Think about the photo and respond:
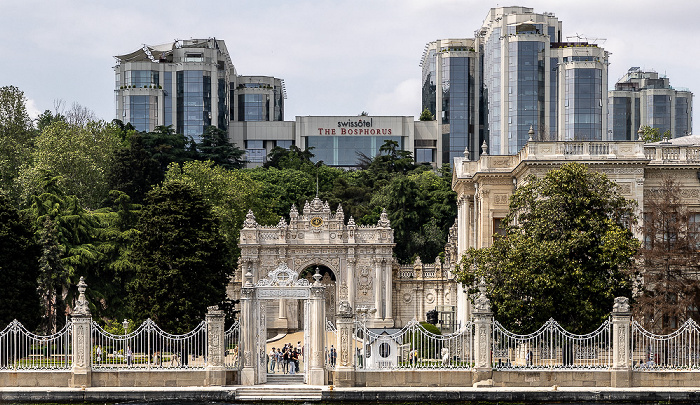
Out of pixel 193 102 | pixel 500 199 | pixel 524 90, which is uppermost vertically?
pixel 524 90

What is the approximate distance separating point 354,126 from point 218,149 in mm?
15342

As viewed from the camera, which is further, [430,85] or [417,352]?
[430,85]

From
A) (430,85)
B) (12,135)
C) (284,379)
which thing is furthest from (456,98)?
(284,379)

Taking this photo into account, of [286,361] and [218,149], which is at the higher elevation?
[218,149]

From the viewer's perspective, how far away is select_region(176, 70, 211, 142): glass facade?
322ft

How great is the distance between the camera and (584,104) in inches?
3711

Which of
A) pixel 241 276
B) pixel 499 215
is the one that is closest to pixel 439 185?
pixel 241 276

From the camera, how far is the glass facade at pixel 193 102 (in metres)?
98.0

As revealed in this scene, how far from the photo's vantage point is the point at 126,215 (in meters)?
51.4

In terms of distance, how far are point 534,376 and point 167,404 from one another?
951cm

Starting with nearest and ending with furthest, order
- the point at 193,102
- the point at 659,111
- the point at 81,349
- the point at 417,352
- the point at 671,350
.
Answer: the point at 81,349
the point at 417,352
the point at 671,350
the point at 193,102
the point at 659,111

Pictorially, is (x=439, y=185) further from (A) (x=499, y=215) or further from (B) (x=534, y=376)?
(B) (x=534, y=376)

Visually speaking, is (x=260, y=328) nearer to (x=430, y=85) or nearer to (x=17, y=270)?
(x=17, y=270)

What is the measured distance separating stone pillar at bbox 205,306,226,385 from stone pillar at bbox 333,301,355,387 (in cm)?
303
